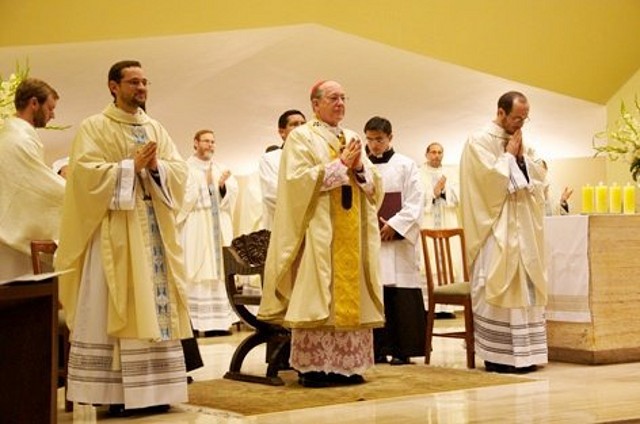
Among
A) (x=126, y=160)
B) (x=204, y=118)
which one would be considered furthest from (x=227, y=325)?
(x=126, y=160)

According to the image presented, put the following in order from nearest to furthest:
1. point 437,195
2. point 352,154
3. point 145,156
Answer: point 145,156 → point 352,154 → point 437,195

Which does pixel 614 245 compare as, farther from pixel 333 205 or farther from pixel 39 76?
pixel 39 76

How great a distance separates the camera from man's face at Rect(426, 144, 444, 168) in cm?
1232

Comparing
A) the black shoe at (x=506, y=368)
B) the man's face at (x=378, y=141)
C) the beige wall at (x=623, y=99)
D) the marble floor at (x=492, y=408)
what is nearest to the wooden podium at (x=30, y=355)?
the marble floor at (x=492, y=408)

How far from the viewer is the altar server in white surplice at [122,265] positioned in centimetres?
571

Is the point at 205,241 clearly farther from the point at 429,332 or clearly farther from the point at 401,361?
the point at 429,332

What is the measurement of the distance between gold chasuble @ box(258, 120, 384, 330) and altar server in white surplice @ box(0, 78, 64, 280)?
1.29m

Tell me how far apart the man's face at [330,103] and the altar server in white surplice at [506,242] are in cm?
104

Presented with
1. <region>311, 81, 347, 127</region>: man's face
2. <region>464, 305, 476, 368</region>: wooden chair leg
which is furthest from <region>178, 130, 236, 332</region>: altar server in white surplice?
<region>311, 81, 347, 127</region>: man's face

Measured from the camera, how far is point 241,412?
5.65 meters

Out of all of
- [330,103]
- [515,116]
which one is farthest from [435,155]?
[330,103]

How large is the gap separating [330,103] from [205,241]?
4823 mm

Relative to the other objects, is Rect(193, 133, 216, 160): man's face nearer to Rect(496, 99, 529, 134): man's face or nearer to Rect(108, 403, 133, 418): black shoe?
Rect(496, 99, 529, 134): man's face

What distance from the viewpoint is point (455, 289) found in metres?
7.45
